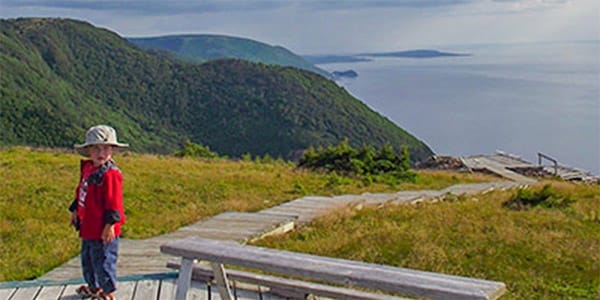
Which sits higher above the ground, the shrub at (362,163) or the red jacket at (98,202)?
the red jacket at (98,202)

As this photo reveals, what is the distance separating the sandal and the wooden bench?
3.47 feet

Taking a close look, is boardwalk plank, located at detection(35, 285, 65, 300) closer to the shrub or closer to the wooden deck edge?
the wooden deck edge

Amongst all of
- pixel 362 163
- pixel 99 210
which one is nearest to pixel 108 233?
pixel 99 210

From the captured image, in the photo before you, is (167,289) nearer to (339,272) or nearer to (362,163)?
(339,272)

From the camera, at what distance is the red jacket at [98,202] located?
4.32 m

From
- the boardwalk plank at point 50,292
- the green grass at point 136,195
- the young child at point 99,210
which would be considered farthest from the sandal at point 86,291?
the green grass at point 136,195

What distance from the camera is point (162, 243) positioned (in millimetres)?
6629

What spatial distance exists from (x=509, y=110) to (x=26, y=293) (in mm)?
114074

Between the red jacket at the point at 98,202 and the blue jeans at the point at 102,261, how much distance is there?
0.08 metres

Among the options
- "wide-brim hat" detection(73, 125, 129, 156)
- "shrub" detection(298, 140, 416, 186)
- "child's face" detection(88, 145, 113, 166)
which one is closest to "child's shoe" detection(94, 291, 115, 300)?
"child's face" detection(88, 145, 113, 166)

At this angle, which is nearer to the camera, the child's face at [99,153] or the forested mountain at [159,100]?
the child's face at [99,153]

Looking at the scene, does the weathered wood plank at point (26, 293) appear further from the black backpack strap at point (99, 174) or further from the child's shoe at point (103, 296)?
the black backpack strap at point (99, 174)

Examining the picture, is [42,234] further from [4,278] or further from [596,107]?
[596,107]

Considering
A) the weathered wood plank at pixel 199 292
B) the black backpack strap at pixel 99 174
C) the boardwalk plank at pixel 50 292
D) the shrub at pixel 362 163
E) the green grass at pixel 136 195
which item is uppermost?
the black backpack strap at pixel 99 174
